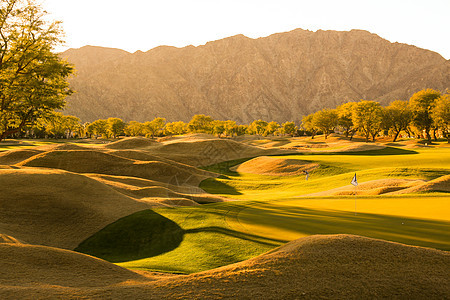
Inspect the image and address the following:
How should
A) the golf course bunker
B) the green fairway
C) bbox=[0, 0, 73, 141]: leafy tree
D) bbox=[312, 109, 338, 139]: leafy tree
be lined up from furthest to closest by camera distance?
bbox=[312, 109, 338, 139]: leafy tree
the golf course bunker
bbox=[0, 0, 73, 141]: leafy tree
the green fairway

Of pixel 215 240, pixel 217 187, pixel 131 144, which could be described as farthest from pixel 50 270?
pixel 131 144

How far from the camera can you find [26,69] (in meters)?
23.8

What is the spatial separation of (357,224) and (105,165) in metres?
36.4

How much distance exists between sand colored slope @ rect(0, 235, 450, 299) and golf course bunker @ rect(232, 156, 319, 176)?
125 feet

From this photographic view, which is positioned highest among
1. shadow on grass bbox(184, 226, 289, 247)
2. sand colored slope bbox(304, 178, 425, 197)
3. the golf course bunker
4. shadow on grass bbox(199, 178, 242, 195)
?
shadow on grass bbox(184, 226, 289, 247)

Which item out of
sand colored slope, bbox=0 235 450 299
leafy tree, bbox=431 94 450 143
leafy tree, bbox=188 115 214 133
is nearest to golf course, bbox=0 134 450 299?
sand colored slope, bbox=0 235 450 299

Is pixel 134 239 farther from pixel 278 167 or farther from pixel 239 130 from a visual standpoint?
pixel 239 130

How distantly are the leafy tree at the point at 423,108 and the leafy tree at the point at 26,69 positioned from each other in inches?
3958

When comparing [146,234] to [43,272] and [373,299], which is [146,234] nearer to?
[43,272]

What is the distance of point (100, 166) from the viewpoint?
40750 millimetres

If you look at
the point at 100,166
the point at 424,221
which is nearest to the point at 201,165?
the point at 100,166

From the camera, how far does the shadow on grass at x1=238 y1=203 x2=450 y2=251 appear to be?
1114 cm

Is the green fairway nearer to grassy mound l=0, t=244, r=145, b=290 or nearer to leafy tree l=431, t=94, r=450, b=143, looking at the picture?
grassy mound l=0, t=244, r=145, b=290

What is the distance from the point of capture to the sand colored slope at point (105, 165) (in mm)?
38281
